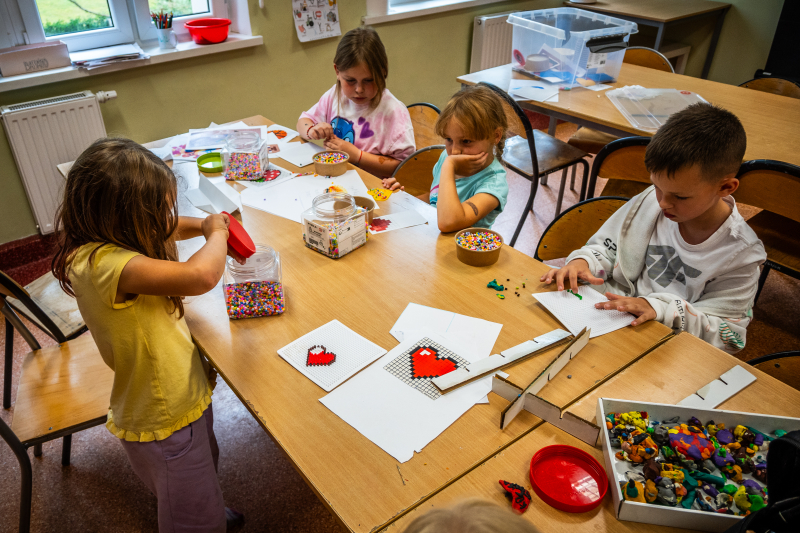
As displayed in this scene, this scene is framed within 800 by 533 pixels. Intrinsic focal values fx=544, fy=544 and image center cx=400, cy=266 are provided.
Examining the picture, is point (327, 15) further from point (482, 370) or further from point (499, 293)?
point (482, 370)

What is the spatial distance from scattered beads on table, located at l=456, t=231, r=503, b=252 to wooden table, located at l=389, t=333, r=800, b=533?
412 mm

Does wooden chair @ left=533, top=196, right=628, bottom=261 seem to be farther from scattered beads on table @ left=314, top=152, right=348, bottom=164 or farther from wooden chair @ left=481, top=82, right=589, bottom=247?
wooden chair @ left=481, top=82, right=589, bottom=247

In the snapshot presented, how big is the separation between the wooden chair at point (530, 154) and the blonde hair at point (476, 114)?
890mm

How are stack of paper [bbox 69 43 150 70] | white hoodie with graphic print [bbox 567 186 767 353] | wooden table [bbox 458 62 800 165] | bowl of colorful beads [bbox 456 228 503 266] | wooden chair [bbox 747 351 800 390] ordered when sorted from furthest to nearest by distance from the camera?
1. stack of paper [bbox 69 43 150 70]
2. wooden table [bbox 458 62 800 165]
3. bowl of colorful beads [bbox 456 228 503 266]
4. white hoodie with graphic print [bbox 567 186 767 353]
5. wooden chair [bbox 747 351 800 390]

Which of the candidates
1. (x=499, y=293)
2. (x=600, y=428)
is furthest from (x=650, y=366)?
(x=499, y=293)

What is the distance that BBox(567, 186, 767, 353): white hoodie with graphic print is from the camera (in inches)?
50.4

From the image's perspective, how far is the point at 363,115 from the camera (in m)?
2.29

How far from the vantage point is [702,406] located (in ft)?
3.27

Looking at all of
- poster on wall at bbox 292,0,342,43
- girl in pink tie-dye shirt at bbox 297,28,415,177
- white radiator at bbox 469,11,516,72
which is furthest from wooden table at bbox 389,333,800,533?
white radiator at bbox 469,11,516,72

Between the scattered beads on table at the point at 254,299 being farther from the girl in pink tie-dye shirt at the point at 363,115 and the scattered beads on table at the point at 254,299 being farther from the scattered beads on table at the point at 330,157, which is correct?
the girl in pink tie-dye shirt at the point at 363,115

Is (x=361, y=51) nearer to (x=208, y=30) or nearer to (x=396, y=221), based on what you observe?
(x=396, y=221)

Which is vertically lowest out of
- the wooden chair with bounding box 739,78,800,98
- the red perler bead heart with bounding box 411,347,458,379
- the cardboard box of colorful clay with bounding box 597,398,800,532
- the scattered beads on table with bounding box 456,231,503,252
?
the red perler bead heart with bounding box 411,347,458,379

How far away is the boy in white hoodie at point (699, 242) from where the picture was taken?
1270 mm

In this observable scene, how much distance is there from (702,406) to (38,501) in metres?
1.83
